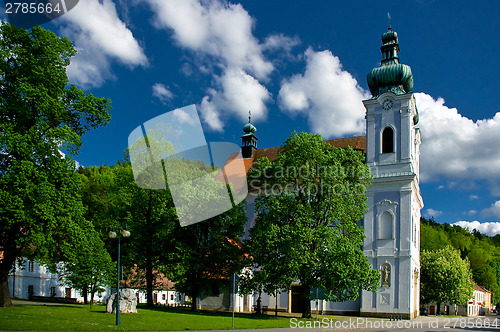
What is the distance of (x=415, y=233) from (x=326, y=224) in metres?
13.8

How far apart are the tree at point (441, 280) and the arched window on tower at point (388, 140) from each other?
1711cm

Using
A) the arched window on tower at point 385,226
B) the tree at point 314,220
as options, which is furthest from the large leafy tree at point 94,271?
the arched window on tower at point 385,226

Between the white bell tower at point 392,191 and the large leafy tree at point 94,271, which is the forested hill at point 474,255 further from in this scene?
the large leafy tree at point 94,271

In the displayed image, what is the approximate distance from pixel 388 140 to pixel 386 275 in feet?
36.3

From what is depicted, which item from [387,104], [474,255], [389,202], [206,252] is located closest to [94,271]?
[206,252]

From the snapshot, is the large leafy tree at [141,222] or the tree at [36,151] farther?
the large leafy tree at [141,222]

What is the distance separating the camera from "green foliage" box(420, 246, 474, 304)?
155ft

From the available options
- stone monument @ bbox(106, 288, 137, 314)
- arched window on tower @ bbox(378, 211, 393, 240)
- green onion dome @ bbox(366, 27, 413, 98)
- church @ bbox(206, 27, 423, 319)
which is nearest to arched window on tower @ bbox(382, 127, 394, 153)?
church @ bbox(206, 27, 423, 319)

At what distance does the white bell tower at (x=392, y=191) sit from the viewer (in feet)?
115

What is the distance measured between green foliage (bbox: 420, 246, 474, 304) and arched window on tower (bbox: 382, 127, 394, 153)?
17.1 meters

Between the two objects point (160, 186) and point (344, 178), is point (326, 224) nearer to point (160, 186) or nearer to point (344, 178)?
point (344, 178)

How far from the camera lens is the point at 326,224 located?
2848 cm

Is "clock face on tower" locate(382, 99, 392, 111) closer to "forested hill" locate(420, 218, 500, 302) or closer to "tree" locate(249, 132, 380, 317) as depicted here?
"tree" locate(249, 132, 380, 317)

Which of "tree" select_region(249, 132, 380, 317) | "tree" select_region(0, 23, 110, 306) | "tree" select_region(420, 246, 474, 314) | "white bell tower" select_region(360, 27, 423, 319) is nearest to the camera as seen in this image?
"tree" select_region(0, 23, 110, 306)
